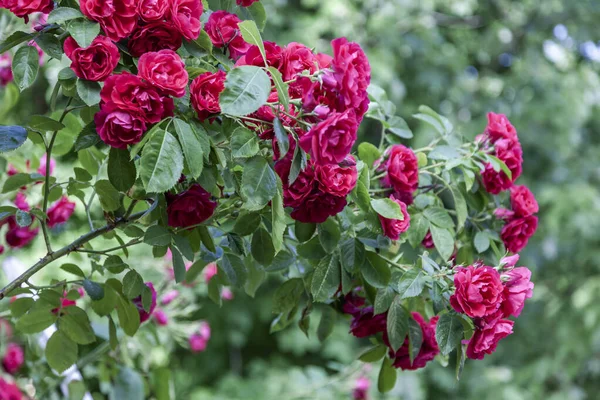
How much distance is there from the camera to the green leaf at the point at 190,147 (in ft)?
2.98

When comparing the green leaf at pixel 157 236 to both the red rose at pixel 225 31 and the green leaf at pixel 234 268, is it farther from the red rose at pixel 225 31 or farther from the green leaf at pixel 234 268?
the red rose at pixel 225 31

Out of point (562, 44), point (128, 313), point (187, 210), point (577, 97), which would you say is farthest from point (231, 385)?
point (187, 210)

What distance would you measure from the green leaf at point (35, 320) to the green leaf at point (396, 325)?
0.54m

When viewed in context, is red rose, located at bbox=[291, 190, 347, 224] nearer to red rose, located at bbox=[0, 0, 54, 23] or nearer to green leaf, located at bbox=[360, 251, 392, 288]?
green leaf, located at bbox=[360, 251, 392, 288]

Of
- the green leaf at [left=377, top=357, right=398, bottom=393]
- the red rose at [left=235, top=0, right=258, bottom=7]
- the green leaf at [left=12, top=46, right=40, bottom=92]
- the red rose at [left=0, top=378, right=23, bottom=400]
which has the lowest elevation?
the red rose at [left=0, top=378, right=23, bottom=400]

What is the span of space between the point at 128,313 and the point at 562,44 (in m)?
4.89

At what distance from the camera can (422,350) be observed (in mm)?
1289

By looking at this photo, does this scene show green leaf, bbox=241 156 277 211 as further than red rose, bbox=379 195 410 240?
No

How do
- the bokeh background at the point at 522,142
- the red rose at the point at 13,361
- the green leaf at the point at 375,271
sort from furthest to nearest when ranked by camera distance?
the bokeh background at the point at 522,142 → the red rose at the point at 13,361 → the green leaf at the point at 375,271

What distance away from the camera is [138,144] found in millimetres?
913

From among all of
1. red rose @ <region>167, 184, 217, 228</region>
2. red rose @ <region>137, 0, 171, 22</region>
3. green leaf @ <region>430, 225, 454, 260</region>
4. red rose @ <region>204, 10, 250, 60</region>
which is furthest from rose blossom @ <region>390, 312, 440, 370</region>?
red rose @ <region>137, 0, 171, 22</region>

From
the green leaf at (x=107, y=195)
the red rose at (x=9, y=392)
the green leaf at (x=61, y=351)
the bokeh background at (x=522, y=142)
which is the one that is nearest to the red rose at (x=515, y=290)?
the green leaf at (x=107, y=195)

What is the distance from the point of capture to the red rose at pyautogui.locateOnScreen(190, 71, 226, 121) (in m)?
0.94

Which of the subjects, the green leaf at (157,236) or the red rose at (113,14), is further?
the green leaf at (157,236)
